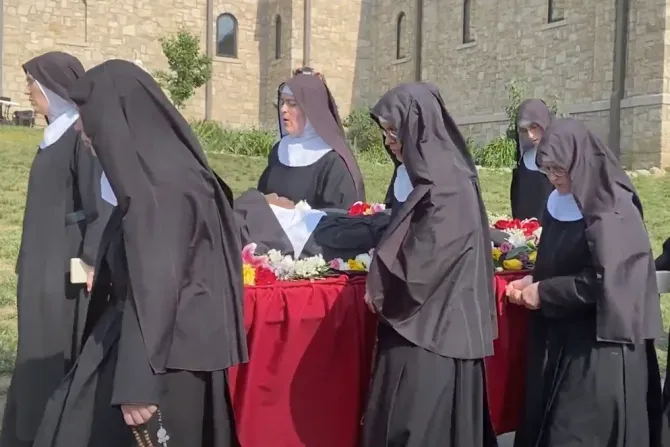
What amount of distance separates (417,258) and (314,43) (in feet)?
72.7

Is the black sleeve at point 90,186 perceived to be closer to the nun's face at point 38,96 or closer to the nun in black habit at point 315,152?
the nun's face at point 38,96

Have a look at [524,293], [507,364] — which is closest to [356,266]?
[524,293]

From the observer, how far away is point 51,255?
3826 millimetres

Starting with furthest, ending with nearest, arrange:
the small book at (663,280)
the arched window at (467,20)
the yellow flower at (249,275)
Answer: the arched window at (467,20)
the small book at (663,280)
the yellow flower at (249,275)

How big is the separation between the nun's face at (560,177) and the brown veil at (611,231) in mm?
38

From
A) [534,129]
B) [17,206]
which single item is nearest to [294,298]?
[534,129]

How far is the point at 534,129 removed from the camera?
5773mm

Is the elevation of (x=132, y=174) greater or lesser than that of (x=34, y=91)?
lesser

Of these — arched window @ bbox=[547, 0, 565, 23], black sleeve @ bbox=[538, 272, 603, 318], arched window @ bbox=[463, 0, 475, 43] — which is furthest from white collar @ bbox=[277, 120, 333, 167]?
arched window @ bbox=[463, 0, 475, 43]

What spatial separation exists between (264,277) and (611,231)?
4.83 ft

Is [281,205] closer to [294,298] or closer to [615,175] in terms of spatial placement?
[294,298]

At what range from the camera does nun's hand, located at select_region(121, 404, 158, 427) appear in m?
2.42

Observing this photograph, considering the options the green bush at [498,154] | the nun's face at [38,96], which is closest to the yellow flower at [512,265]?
the nun's face at [38,96]

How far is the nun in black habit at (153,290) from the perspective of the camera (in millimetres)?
2434
